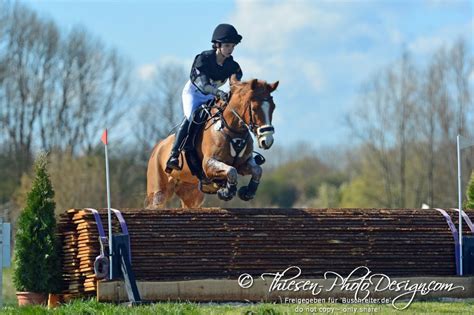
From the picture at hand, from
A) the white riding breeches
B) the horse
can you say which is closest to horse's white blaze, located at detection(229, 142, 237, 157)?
the horse

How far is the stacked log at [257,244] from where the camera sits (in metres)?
10.6

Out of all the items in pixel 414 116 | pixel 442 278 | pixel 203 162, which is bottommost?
pixel 442 278

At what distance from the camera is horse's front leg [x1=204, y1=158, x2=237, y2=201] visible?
1101cm

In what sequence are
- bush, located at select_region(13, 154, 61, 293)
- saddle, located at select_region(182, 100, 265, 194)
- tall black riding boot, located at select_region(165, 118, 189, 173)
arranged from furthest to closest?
tall black riding boot, located at select_region(165, 118, 189, 173) → saddle, located at select_region(182, 100, 265, 194) → bush, located at select_region(13, 154, 61, 293)

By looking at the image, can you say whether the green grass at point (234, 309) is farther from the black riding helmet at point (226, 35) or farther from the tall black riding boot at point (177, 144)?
the black riding helmet at point (226, 35)

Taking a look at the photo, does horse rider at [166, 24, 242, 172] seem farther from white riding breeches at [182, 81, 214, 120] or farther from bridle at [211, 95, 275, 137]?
bridle at [211, 95, 275, 137]

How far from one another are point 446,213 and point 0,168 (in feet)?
96.2

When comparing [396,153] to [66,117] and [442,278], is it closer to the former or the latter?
[66,117]

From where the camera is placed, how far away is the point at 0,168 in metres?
38.5

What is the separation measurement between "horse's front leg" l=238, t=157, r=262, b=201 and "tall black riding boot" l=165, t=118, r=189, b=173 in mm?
876

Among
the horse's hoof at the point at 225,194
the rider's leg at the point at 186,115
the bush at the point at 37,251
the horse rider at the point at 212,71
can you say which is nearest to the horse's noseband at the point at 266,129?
the horse's hoof at the point at 225,194

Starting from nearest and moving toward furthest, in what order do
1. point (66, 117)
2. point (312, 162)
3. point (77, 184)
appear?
1. point (77, 184)
2. point (66, 117)
3. point (312, 162)

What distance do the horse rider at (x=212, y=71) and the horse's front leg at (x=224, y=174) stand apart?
769mm

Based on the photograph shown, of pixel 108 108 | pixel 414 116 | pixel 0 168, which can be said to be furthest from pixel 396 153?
pixel 0 168
